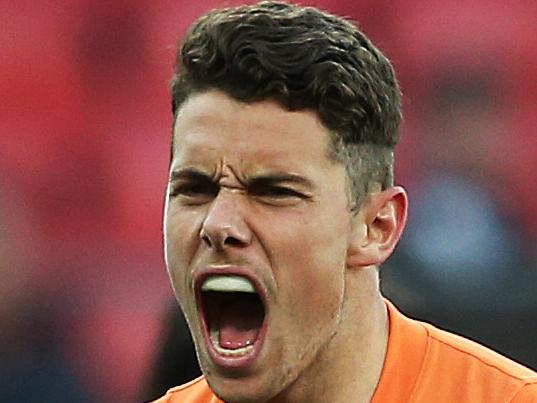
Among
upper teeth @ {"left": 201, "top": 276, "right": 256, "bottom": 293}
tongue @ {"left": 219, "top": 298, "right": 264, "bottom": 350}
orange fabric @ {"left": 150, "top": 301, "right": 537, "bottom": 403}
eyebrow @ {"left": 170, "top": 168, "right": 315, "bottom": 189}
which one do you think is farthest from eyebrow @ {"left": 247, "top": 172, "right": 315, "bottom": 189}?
orange fabric @ {"left": 150, "top": 301, "right": 537, "bottom": 403}

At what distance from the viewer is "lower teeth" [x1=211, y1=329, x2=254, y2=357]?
155cm

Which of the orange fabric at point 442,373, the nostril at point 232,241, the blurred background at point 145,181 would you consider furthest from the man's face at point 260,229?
the blurred background at point 145,181

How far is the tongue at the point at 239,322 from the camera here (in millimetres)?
1618

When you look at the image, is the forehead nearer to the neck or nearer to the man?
the man

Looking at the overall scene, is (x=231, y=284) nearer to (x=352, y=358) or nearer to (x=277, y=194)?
(x=277, y=194)

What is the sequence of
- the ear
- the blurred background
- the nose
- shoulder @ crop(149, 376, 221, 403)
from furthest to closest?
the blurred background
shoulder @ crop(149, 376, 221, 403)
the ear
the nose

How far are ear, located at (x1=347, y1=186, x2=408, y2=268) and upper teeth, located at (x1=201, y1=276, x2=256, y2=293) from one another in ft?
0.50

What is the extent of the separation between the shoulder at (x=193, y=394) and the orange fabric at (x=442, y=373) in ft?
0.88

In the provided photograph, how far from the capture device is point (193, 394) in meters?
1.80

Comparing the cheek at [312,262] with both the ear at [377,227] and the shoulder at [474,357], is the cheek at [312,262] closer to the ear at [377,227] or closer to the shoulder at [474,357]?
the ear at [377,227]

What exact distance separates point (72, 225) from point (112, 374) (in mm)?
365

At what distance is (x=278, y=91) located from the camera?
4.94ft

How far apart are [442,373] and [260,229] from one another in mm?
356

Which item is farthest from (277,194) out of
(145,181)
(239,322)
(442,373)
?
(145,181)
